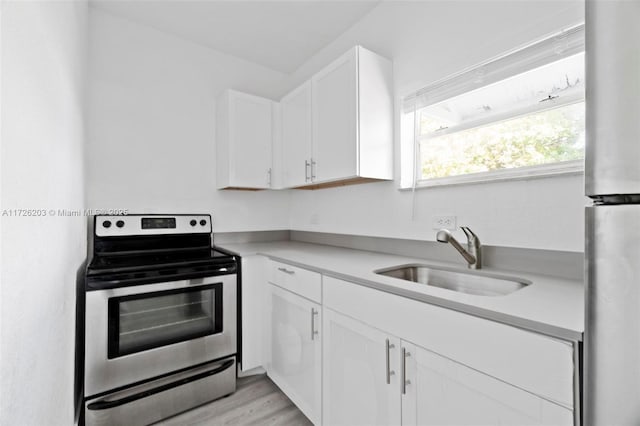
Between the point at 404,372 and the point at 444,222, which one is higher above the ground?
the point at 444,222

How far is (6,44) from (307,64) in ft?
8.35

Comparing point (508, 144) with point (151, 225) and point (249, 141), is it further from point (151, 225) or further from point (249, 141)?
point (151, 225)

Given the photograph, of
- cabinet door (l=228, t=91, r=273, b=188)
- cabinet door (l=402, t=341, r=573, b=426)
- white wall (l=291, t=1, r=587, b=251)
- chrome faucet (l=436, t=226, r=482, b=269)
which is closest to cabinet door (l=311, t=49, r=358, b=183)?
white wall (l=291, t=1, r=587, b=251)

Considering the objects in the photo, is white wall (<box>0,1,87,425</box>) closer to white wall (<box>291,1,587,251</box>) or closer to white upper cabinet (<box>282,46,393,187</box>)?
white upper cabinet (<box>282,46,393,187</box>)

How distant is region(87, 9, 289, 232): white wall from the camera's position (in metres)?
2.18

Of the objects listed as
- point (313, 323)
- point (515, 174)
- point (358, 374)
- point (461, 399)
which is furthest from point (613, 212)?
point (313, 323)

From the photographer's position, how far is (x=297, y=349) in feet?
5.70

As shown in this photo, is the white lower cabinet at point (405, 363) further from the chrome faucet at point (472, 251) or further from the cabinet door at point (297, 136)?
the cabinet door at point (297, 136)

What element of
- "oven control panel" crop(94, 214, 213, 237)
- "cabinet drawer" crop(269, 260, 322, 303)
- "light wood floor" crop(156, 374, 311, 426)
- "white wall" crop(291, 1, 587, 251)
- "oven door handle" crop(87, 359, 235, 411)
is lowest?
"light wood floor" crop(156, 374, 311, 426)

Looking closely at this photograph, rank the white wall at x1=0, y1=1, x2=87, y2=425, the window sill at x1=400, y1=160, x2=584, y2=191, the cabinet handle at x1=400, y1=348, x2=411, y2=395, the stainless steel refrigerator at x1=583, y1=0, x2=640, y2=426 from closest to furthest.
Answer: the stainless steel refrigerator at x1=583, y1=0, x2=640, y2=426 → the white wall at x1=0, y1=1, x2=87, y2=425 → the cabinet handle at x1=400, y1=348, x2=411, y2=395 → the window sill at x1=400, y1=160, x2=584, y2=191

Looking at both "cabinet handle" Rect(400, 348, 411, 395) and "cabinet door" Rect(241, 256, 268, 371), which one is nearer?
"cabinet handle" Rect(400, 348, 411, 395)

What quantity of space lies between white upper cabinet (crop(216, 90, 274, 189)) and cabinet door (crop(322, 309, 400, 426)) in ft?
4.74

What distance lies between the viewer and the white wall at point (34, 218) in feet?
1.87

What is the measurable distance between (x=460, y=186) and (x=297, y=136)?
1305 mm
